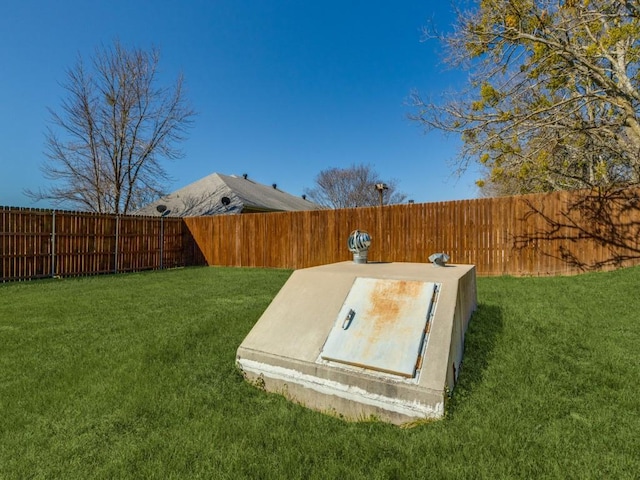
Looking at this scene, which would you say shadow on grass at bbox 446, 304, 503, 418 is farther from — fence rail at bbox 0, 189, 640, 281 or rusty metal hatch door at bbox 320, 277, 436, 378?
fence rail at bbox 0, 189, 640, 281

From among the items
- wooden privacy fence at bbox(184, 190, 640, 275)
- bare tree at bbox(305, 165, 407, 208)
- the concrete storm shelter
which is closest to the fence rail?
wooden privacy fence at bbox(184, 190, 640, 275)

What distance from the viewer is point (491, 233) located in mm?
8375

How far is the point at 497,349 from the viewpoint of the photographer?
3.23 m

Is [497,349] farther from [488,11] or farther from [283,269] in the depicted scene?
[283,269]

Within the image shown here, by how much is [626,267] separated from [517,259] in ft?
6.41

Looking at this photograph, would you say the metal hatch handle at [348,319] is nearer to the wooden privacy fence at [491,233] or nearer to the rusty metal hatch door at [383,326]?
the rusty metal hatch door at [383,326]

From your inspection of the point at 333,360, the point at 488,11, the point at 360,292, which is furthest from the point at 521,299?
the point at 488,11

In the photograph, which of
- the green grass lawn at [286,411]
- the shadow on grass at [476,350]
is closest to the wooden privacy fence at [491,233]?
the green grass lawn at [286,411]

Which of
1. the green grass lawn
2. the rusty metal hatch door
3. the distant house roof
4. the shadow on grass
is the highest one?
the distant house roof

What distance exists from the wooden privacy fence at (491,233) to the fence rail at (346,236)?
0.8 inches

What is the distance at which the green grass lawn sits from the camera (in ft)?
6.29

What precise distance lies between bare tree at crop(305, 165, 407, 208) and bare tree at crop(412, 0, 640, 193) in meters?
24.3

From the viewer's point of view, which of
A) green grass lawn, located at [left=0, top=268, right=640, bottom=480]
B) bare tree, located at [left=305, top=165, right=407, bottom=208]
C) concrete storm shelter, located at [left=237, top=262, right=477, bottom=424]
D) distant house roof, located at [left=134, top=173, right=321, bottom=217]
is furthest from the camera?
bare tree, located at [left=305, top=165, right=407, bottom=208]

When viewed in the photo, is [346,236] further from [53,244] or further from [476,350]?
[53,244]
